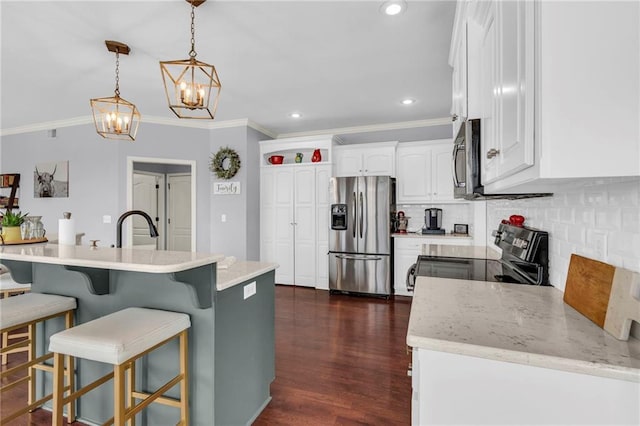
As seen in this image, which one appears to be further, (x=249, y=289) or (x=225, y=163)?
(x=225, y=163)

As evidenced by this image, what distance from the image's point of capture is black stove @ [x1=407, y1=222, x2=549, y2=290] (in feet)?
4.98

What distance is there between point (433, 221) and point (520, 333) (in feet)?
11.9

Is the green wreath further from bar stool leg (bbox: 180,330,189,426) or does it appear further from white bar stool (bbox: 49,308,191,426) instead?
bar stool leg (bbox: 180,330,189,426)

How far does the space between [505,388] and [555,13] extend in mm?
936

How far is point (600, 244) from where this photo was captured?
1.06m

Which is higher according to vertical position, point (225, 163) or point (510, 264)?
point (225, 163)

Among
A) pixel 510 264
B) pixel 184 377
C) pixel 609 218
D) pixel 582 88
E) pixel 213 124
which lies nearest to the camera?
pixel 582 88

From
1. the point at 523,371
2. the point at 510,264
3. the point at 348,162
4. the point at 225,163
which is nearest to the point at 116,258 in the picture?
the point at 523,371

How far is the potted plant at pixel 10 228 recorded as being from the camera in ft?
5.82

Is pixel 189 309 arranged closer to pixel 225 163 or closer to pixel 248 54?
pixel 248 54

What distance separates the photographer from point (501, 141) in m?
1.04

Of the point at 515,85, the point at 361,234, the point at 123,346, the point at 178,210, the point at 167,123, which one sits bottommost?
the point at 123,346

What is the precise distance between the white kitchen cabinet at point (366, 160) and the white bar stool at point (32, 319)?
11.8 ft

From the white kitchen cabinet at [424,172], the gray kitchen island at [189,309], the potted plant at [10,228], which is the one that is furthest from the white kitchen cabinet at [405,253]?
the potted plant at [10,228]
